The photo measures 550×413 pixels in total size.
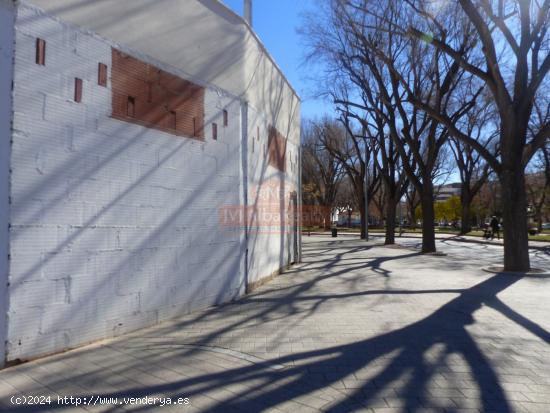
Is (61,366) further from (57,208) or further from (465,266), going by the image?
(465,266)

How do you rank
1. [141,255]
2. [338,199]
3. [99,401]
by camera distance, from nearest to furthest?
[99,401]
[141,255]
[338,199]

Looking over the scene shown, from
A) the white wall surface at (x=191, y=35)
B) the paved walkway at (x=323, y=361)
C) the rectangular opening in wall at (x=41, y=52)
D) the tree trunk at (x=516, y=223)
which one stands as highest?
the white wall surface at (x=191, y=35)

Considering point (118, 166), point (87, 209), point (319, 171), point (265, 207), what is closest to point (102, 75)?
point (118, 166)

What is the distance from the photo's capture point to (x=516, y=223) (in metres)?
11.9

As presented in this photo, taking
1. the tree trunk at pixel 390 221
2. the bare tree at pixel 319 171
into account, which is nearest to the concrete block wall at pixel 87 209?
the tree trunk at pixel 390 221

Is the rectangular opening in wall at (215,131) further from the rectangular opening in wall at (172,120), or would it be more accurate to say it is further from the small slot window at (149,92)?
the small slot window at (149,92)

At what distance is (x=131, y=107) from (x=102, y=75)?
53cm

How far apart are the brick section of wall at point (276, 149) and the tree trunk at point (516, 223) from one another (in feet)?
19.7

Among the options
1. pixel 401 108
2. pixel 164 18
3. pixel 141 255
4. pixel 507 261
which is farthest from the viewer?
pixel 401 108

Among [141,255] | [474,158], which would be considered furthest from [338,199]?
[141,255]

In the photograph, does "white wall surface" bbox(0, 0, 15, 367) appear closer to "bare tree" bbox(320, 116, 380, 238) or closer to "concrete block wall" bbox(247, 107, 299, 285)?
"concrete block wall" bbox(247, 107, 299, 285)

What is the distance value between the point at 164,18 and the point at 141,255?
10.5 ft

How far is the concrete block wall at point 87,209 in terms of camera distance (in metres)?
4.29

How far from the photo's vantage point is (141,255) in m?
5.70
